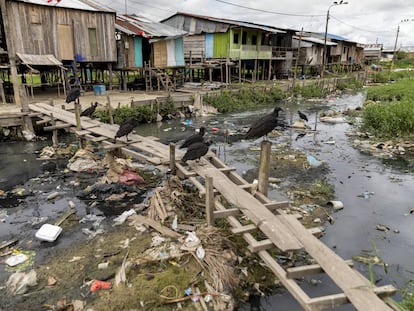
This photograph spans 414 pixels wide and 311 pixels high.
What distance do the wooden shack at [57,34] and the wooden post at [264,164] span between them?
1270 cm

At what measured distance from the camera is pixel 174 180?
677cm

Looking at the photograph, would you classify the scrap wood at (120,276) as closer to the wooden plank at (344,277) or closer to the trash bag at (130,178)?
the wooden plank at (344,277)

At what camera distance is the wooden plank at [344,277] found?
123 inches

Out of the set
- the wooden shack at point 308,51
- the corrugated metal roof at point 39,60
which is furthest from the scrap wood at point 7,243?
the wooden shack at point 308,51

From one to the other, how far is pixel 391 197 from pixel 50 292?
294 inches

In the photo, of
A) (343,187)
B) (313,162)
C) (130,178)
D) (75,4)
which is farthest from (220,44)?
(130,178)

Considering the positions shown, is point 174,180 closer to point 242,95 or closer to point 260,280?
point 260,280

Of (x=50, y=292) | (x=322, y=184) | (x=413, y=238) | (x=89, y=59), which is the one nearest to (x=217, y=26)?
(x=89, y=59)

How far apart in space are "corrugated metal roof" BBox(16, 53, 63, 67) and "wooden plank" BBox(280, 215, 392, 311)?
14714 millimetres

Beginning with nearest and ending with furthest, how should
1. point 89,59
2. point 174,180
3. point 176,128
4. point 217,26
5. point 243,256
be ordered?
point 243,256, point 174,180, point 176,128, point 89,59, point 217,26

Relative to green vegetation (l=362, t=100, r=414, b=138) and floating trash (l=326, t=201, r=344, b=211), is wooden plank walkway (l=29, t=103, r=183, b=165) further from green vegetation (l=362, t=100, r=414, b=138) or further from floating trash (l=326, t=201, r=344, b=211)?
green vegetation (l=362, t=100, r=414, b=138)

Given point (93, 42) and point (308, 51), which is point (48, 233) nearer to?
point (93, 42)

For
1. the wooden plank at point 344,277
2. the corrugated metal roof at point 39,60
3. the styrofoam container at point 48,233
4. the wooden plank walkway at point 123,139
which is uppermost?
the corrugated metal roof at point 39,60

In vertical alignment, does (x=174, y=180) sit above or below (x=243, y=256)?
above
